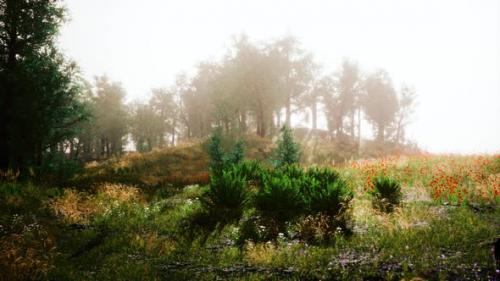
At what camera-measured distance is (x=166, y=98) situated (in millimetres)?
54938

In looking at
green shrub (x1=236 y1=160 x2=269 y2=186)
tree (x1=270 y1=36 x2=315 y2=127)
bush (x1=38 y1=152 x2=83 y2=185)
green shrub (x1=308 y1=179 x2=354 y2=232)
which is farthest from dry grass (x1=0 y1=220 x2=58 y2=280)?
tree (x1=270 y1=36 x2=315 y2=127)

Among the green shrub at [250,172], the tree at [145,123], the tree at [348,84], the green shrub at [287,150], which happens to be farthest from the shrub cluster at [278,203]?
the tree at [145,123]

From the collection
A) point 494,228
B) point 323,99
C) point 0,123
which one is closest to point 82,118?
point 0,123

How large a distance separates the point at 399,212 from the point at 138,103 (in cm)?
5591

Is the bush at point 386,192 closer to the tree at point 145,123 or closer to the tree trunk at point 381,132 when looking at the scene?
the tree at point 145,123

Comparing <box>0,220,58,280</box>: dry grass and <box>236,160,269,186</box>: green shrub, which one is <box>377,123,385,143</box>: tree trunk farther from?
<box>0,220,58,280</box>: dry grass

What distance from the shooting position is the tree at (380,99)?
4916 centimetres

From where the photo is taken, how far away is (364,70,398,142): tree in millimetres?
49156

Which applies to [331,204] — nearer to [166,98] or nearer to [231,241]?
[231,241]

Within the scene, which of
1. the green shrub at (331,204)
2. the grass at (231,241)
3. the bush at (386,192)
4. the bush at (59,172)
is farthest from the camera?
Result: the bush at (59,172)

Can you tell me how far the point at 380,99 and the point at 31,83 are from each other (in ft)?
144

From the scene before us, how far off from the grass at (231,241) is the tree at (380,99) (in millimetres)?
37880

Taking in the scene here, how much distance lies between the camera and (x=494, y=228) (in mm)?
7098

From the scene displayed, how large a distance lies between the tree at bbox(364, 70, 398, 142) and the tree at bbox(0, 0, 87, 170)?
4017 cm
